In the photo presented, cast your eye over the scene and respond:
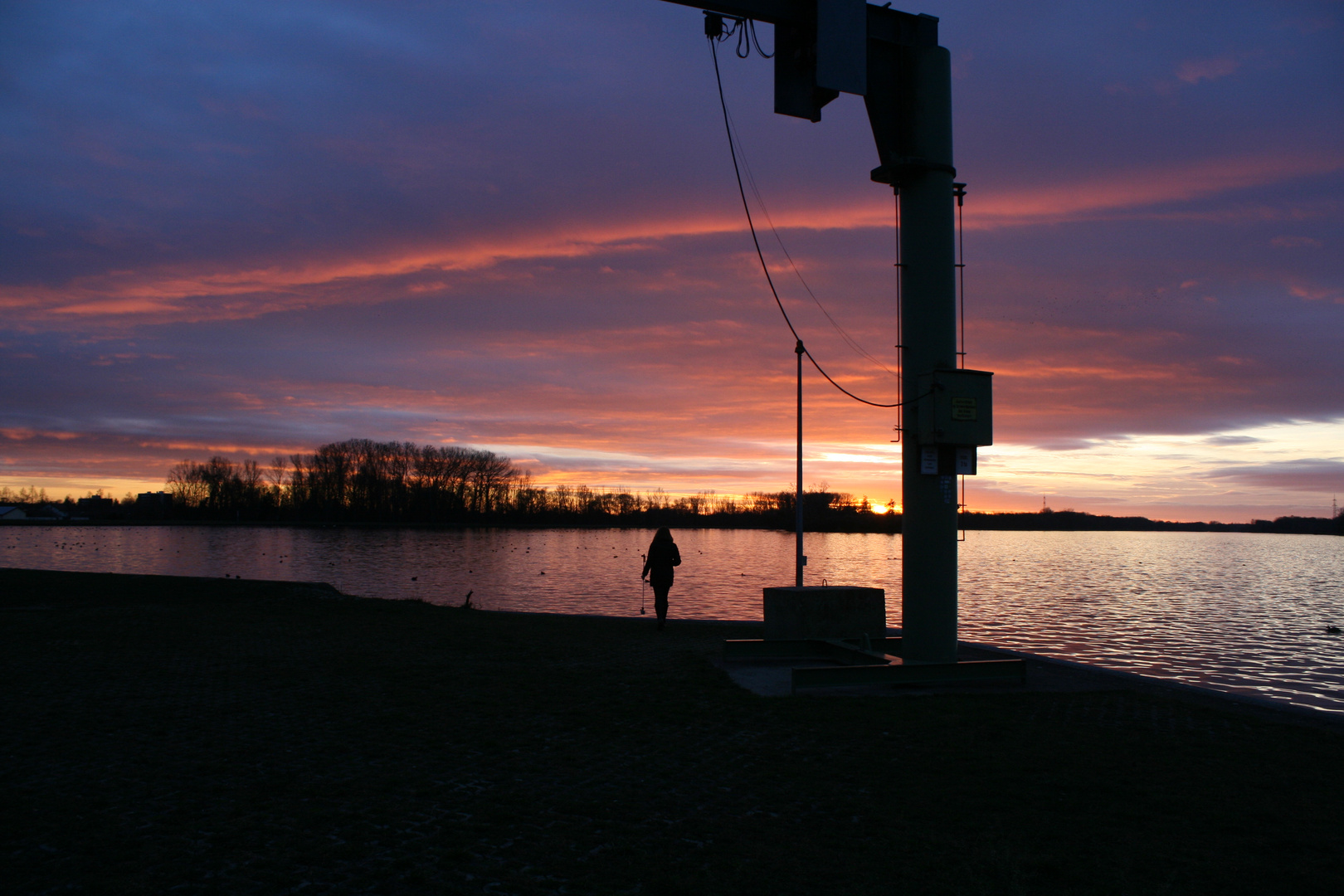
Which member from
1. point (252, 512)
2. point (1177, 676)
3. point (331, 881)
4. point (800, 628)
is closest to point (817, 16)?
point (800, 628)

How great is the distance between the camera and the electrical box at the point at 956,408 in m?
10.1

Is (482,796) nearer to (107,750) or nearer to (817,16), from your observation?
(107,750)

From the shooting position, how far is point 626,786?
19.4ft

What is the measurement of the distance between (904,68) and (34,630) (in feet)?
54.1

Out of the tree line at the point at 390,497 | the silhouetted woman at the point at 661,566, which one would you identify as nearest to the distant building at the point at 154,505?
the tree line at the point at 390,497

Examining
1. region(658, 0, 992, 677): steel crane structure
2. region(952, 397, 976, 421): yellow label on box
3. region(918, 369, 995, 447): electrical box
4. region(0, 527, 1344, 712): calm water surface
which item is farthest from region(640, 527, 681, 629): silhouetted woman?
region(0, 527, 1344, 712): calm water surface

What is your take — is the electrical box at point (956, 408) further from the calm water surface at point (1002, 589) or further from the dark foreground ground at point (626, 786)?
the calm water surface at point (1002, 589)

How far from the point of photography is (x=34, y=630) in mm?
13523

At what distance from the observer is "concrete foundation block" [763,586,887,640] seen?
483 inches

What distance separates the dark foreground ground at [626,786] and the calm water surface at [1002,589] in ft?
35.2

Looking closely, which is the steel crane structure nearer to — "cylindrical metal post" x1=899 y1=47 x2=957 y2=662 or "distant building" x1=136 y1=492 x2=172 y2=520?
"cylindrical metal post" x1=899 y1=47 x2=957 y2=662

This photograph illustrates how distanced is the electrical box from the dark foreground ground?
10.5 feet

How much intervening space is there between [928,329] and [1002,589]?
34.3 meters

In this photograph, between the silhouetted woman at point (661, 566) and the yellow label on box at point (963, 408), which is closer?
the yellow label on box at point (963, 408)
